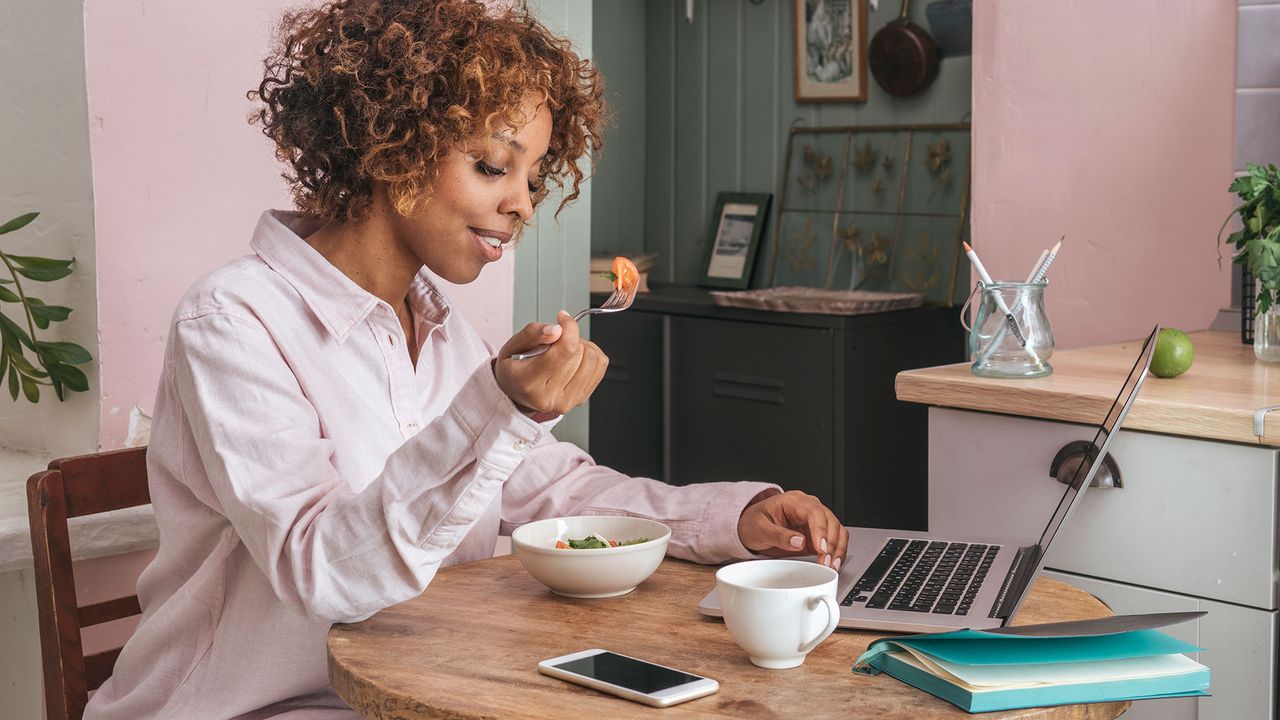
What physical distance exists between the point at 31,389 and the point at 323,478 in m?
0.86

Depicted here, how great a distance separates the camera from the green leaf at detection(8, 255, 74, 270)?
180 cm

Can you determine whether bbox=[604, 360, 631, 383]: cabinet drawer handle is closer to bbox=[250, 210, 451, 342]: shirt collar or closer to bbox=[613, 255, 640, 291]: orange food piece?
bbox=[250, 210, 451, 342]: shirt collar

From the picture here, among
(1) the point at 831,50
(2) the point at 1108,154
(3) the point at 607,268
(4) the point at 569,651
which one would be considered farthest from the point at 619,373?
(4) the point at 569,651

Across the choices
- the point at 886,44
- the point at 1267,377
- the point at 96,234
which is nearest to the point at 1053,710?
the point at 1267,377

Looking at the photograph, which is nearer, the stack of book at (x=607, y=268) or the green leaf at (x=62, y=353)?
the green leaf at (x=62, y=353)

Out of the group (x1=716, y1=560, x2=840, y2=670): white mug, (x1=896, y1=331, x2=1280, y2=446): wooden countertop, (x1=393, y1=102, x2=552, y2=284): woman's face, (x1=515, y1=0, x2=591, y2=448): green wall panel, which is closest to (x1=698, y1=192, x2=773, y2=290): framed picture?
(x1=515, y1=0, x2=591, y2=448): green wall panel

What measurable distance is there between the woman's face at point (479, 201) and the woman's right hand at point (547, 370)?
0.98 feet

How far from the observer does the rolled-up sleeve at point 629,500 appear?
1445mm

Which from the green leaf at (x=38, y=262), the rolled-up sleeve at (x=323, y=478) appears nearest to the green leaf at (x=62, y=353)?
the green leaf at (x=38, y=262)

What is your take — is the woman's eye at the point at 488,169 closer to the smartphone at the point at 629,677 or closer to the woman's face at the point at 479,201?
the woman's face at the point at 479,201

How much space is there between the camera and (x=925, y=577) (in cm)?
132

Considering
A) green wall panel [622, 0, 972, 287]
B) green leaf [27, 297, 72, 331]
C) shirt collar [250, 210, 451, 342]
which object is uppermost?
green wall panel [622, 0, 972, 287]

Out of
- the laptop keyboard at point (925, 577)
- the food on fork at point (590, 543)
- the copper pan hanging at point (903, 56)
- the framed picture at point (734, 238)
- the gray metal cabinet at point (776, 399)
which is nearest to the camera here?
the laptop keyboard at point (925, 577)

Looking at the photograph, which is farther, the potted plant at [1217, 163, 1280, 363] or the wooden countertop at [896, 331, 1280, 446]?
the potted plant at [1217, 163, 1280, 363]
